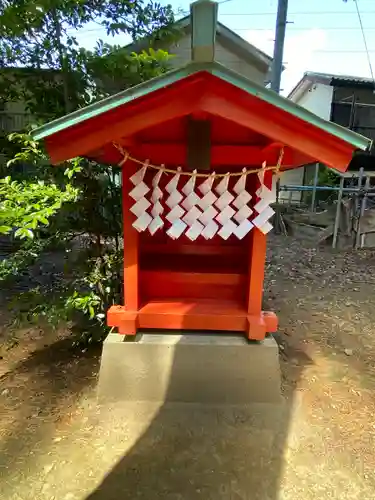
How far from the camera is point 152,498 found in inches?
72.9

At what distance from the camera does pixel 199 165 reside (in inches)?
87.6

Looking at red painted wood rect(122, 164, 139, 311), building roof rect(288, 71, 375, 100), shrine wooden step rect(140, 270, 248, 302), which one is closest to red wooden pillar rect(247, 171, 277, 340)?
shrine wooden step rect(140, 270, 248, 302)

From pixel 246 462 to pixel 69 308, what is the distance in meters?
1.69

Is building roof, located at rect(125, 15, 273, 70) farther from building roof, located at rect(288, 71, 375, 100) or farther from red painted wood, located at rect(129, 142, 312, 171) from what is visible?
building roof, located at rect(288, 71, 375, 100)

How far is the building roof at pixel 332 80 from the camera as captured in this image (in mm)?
13383

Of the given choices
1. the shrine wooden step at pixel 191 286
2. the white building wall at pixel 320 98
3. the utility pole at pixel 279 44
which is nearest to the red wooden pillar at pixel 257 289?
the shrine wooden step at pixel 191 286

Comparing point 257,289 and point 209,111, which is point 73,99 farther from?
point 257,289

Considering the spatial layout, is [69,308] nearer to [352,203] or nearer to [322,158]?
[322,158]

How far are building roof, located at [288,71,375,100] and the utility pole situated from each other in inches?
246

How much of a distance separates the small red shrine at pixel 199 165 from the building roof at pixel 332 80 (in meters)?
13.2

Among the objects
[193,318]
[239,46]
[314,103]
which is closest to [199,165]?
[193,318]

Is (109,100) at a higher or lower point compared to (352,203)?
higher

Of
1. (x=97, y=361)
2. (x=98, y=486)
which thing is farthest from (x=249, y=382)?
(x=97, y=361)

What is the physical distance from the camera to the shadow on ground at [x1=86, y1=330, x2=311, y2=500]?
6.27ft
